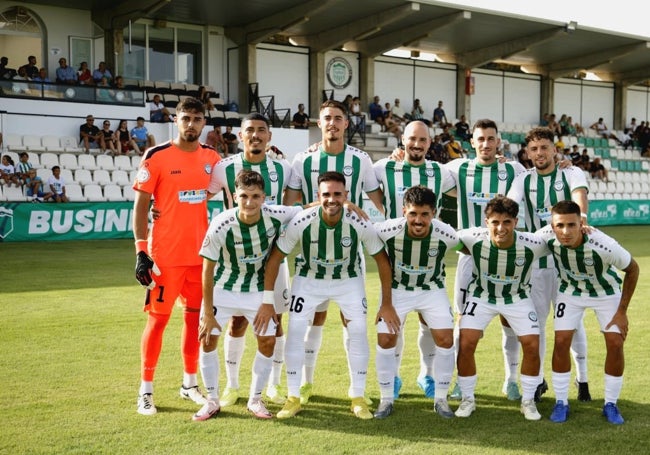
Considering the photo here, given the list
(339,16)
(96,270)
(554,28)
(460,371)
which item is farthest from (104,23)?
(460,371)

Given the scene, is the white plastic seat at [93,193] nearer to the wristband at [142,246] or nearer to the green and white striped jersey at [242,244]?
the wristband at [142,246]

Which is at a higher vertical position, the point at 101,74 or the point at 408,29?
the point at 408,29

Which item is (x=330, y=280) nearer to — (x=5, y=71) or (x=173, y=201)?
(x=173, y=201)

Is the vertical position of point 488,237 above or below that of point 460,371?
above

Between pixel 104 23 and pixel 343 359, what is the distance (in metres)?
18.0

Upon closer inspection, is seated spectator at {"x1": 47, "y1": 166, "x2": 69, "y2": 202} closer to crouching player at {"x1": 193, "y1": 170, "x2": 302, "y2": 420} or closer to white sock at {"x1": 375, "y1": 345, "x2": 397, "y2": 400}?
crouching player at {"x1": 193, "y1": 170, "x2": 302, "y2": 420}

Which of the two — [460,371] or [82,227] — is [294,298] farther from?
[82,227]

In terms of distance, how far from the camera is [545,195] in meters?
5.71

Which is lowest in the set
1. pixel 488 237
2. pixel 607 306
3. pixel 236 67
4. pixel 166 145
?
pixel 607 306

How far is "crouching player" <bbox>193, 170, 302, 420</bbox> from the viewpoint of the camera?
500 cm

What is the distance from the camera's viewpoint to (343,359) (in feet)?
21.3

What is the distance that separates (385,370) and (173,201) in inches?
70.7

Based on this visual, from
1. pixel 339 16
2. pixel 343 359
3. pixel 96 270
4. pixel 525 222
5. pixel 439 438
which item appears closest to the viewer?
pixel 439 438

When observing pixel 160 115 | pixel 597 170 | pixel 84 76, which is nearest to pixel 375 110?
pixel 597 170
